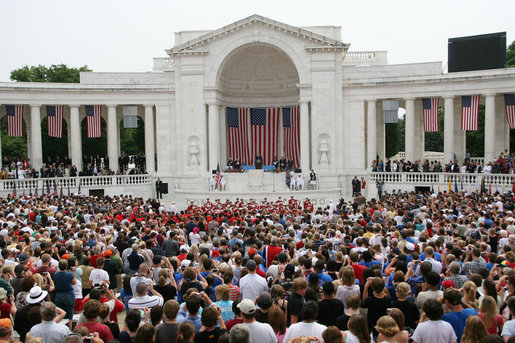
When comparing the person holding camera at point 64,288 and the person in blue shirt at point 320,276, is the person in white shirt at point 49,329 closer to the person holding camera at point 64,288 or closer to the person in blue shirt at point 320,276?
the person holding camera at point 64,288

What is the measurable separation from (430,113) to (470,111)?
354 centimetres

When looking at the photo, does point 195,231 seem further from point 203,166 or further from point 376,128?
point 376,128

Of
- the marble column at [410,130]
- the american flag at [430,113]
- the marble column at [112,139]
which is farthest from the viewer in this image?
the marble column at [112,139]

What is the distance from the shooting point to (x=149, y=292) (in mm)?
12172

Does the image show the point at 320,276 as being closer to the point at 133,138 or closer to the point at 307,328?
the point at 307,328

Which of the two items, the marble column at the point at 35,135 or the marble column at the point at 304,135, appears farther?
the marble column at the point at 304,135

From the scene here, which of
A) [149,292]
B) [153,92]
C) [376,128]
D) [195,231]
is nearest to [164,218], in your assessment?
[195,231]

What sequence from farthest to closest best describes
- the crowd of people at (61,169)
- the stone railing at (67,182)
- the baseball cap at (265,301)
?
the crowd of people at (61,169) < the stone railing at (67,182) < the baseball cap at (265,301)

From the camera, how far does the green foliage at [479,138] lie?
67625 mm

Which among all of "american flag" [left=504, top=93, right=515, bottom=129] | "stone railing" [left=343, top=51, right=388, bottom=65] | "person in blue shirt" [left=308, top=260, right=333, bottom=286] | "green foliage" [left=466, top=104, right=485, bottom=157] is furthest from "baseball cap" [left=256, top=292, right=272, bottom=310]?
"green foliage" [left=466, top=104, right=485, bottom=157]

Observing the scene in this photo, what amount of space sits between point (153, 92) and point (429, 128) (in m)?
27.6

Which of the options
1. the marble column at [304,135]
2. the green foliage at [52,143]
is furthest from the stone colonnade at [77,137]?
the marble column at [304,135]

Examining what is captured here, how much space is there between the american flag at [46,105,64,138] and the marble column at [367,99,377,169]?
3050cm

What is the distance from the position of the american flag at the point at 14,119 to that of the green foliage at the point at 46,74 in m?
24.2
